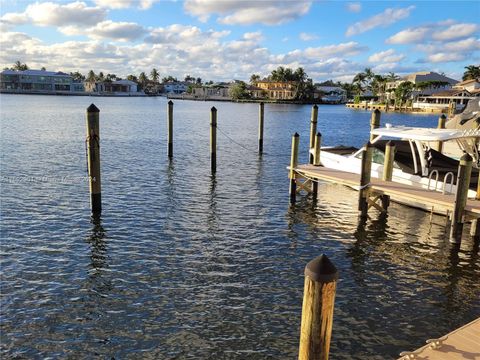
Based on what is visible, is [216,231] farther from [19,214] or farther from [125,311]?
[19,214]

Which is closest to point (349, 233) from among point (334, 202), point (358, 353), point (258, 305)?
point (334, 202)

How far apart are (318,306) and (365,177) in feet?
34.0

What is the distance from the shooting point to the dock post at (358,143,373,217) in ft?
46.3

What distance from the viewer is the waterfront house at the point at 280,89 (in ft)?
544

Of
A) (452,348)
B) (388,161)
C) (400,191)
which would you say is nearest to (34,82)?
(388,161)

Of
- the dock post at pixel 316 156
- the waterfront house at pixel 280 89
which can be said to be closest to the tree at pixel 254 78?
the waterfront house at pixel 280 89

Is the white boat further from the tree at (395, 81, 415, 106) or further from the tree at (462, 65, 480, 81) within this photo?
the tree at (462, 65, 480, 81)

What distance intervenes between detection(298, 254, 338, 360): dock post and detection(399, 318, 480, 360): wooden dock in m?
1.54

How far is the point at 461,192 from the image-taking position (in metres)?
11.8

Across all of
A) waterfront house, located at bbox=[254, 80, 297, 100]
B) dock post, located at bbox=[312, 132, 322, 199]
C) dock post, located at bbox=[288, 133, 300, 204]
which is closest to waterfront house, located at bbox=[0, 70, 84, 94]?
waterfront house, located at bbox=[254, 80, 297, 100]

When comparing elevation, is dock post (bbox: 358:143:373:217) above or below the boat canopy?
below

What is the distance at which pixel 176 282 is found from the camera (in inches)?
405

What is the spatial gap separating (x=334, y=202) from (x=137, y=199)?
8.15 m

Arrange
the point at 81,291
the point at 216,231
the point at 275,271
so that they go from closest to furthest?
the point at 81,291 < the point at 275,271 < the point at 216,231
